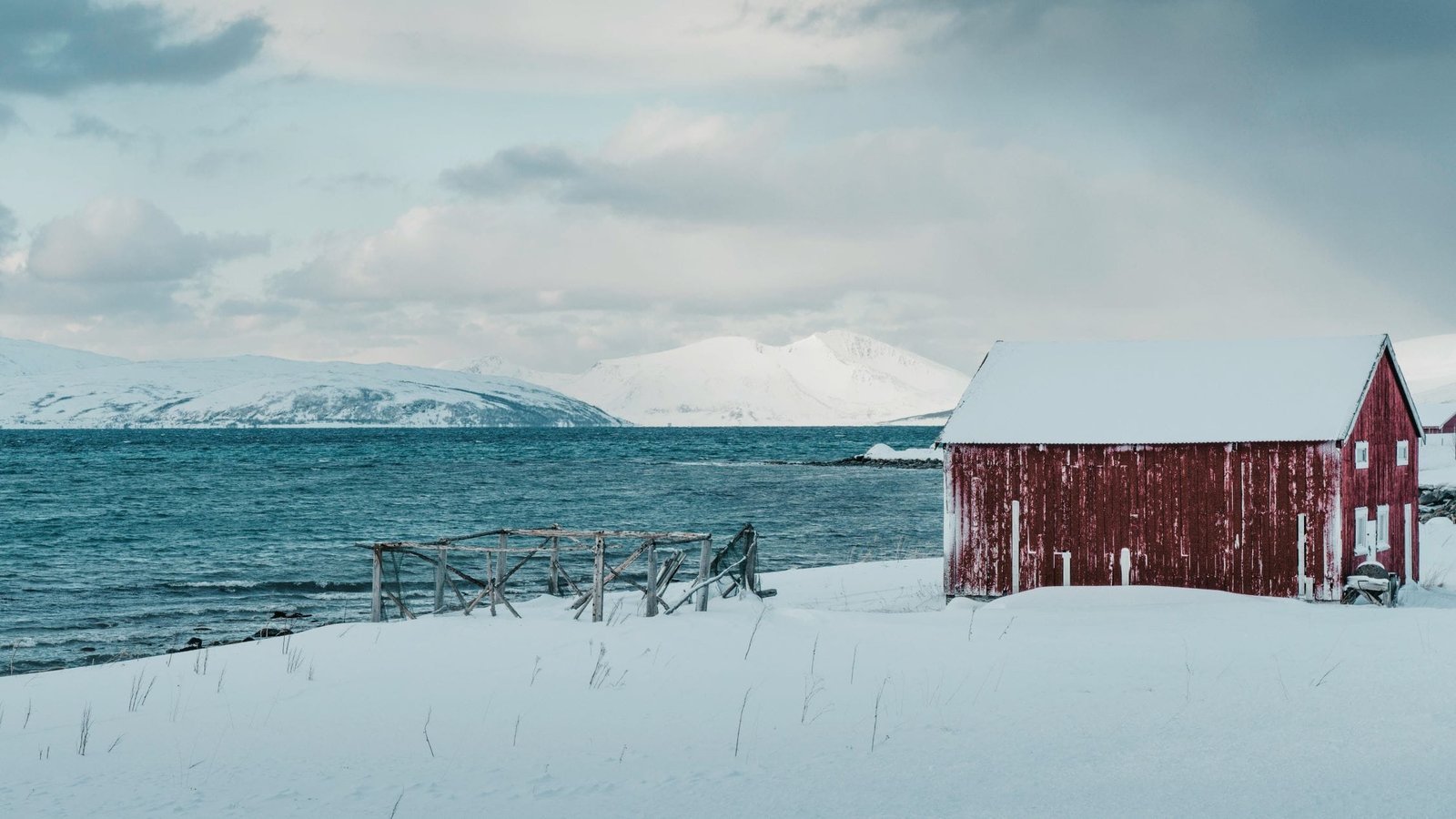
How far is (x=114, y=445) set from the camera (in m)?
159

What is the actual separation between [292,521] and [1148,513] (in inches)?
1611

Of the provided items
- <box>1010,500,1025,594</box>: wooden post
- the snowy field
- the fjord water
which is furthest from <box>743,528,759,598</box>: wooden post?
the fjord water

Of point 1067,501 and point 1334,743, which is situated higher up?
point 1067,501

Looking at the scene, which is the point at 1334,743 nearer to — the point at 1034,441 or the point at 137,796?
the point at 137,796

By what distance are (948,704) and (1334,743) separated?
388 cm

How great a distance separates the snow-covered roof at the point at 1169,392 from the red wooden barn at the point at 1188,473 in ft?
0.16

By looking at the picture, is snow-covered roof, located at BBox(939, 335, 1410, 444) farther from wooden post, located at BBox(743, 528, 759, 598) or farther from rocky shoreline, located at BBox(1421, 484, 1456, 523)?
rocky shoreline, located at BBox(1421, 484, 1456, 523)

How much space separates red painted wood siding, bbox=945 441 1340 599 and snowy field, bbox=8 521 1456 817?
3.87 meters

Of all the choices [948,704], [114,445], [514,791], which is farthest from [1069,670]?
[114,445]

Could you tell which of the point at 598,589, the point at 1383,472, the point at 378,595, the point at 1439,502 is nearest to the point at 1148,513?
the point at 1383,472

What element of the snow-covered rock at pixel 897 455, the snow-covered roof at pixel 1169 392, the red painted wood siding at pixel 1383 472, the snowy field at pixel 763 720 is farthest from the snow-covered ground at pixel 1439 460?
the snowy field at pixel 763 720

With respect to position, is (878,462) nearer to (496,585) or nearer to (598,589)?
(496,585)

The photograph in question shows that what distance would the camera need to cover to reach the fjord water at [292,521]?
2958 centimetres

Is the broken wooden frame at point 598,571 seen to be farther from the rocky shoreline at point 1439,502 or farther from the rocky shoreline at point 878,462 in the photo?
the rocky shoreline at point 878,462
